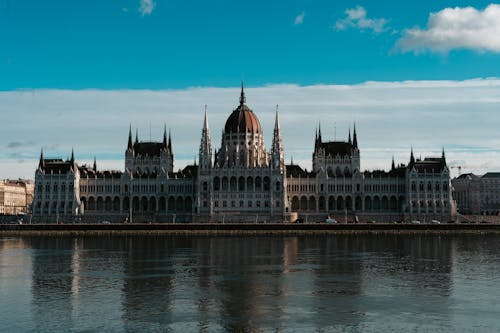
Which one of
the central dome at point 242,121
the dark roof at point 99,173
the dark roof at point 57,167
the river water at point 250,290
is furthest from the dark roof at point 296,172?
the river water at point 250,290

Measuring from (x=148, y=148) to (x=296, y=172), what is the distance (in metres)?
38.2

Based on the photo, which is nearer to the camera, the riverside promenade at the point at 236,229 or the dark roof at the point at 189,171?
the riverside promenade at the point at 236,229

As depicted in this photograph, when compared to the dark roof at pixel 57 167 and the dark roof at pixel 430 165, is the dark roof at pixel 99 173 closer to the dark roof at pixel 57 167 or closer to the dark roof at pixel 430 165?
the dark roof at pixel 57 167

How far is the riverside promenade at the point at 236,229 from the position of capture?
413ft

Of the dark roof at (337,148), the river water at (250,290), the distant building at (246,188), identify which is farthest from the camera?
the dark roof at (337,148)

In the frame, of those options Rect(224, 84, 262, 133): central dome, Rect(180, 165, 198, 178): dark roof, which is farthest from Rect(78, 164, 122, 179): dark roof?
Rect(224, 84, 262, 133): central dome

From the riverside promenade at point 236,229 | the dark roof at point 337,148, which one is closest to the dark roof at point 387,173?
the dark roof at point 337,148

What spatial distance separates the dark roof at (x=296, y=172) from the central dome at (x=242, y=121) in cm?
1165

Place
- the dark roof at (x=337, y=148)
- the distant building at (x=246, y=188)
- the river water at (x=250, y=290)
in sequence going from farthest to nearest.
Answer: the dark roof at (x=337, y=148) → the distant building at (x=246, y=188) → the river water at (x=250, y=290)

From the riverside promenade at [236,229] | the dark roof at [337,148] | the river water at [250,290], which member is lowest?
the river water at [250,290]

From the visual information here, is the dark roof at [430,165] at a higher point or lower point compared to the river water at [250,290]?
higher

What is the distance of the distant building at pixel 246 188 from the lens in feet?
502

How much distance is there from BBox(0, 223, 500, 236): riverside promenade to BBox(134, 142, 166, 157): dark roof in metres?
45.7

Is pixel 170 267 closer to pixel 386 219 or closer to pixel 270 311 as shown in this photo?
pixel 270 311
